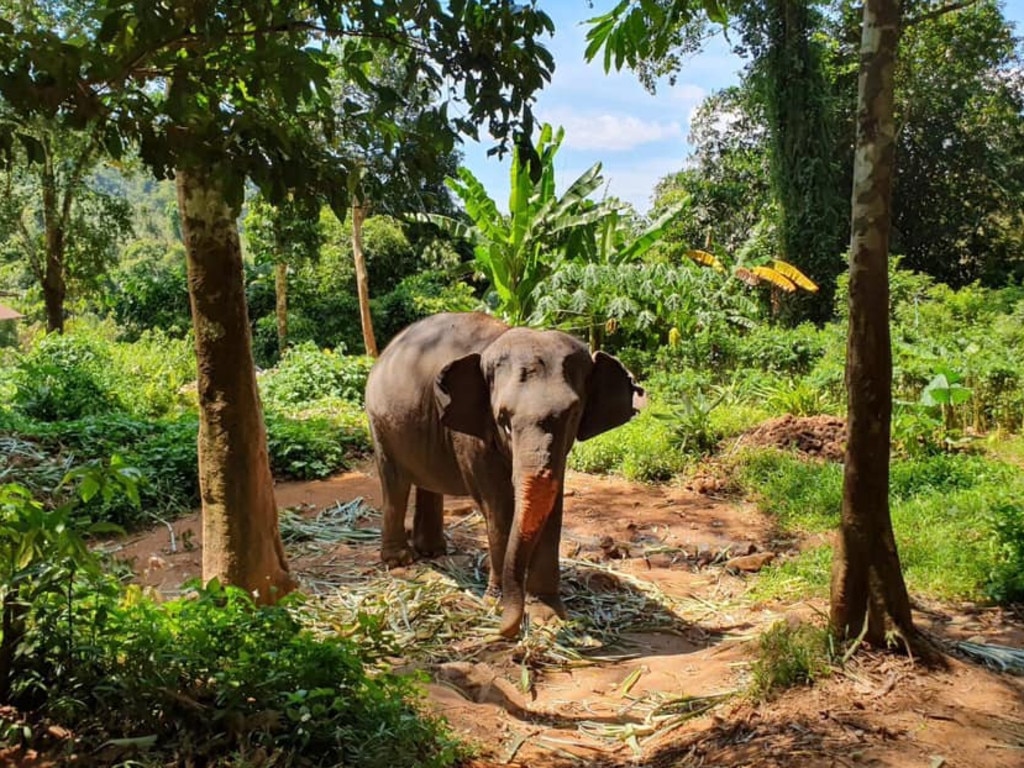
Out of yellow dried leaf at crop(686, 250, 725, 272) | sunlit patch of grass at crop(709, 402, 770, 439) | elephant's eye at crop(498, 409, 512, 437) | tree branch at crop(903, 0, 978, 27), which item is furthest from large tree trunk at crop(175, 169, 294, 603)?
yellow dried leaf at crop(686, 250, 725, 272)

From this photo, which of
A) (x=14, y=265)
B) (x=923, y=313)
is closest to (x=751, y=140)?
(x=923, y=313)

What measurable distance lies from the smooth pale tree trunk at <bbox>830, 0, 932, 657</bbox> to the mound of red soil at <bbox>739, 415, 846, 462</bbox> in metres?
5.32

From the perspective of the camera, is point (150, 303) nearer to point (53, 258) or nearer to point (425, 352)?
point (53, 258)

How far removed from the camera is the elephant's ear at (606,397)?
5.08 metres

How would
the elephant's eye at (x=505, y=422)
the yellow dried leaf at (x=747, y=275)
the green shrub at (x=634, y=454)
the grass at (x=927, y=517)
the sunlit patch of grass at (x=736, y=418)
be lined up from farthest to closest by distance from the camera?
the yellow dried leaf at (x=747, y=275)
the sunlit patch of grass at (x=736, y=418)
the green shrub at (x=634, y=454)
the grass at (x=927, y=517)
the elephant's eye at (x=505, y=422)

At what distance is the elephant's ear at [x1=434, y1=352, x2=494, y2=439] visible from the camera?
497 cm

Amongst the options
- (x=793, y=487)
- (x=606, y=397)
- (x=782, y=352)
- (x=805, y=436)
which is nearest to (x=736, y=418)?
(x=805, y=436)

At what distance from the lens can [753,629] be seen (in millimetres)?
4922

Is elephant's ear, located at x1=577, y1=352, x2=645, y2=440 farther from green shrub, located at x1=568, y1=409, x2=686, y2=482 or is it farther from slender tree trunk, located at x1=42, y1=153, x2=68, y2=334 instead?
slender tree trunk, located at x1=42, y1=153, x2=68, y2=334

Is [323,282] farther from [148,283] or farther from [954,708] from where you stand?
[954,708]

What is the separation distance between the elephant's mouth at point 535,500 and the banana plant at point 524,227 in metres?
9.62

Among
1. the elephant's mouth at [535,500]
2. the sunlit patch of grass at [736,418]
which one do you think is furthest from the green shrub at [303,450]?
the elephant's mouth at [535,500]

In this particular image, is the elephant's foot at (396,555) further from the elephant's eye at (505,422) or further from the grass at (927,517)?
the grass at (927,517)

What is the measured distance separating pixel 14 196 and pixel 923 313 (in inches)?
659
